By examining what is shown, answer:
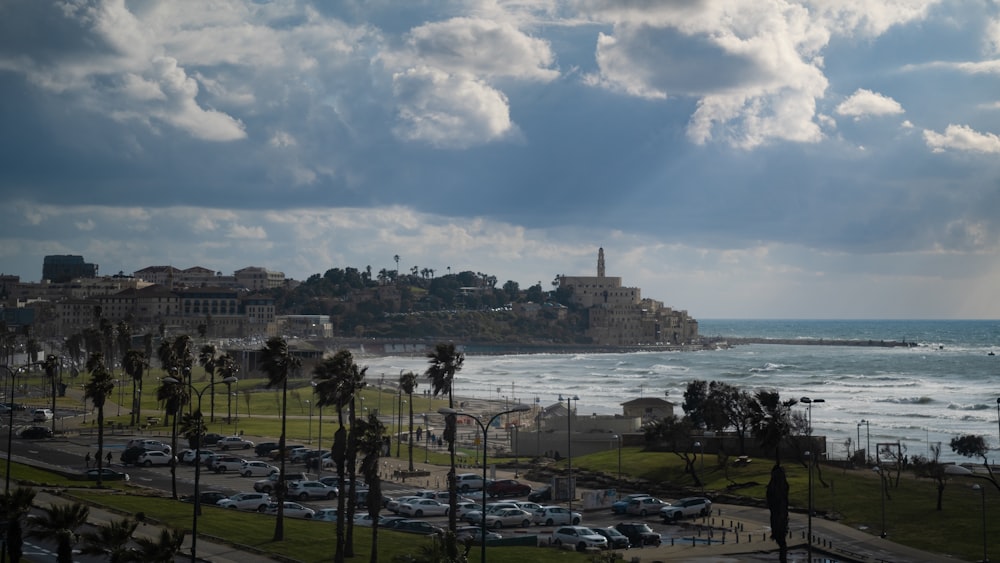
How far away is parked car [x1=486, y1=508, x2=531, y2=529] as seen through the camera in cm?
4243

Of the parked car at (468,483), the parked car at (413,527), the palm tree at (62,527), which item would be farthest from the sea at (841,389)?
the palm tree at (62,527)

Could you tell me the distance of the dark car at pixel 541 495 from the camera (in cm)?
4938

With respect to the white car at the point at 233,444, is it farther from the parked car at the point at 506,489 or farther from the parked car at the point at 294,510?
the parked car at the point at 294,510

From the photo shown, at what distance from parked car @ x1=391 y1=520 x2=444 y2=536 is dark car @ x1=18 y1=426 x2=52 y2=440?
A: 115 ft

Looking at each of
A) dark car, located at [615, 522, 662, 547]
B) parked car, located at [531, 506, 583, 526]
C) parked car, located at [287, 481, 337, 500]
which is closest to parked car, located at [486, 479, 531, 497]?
parked car, located at [531, 506, 583, 526]

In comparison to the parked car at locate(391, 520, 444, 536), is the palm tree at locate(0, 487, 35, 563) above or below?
above

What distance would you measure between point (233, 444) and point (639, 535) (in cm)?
3237

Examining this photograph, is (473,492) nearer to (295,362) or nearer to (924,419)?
(295,362)

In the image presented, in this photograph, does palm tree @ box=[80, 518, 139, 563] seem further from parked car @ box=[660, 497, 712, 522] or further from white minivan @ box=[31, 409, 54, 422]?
white minivan @ box=[31, 409, 54, 422]

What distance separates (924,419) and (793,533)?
63838 millimetres

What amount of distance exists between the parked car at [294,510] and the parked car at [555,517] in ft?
31.3

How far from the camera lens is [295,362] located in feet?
133

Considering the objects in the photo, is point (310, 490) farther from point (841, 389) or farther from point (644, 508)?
point (841, 389)

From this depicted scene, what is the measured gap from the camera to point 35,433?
64.8 m
